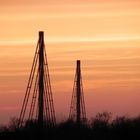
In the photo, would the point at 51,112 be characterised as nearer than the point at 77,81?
Yes

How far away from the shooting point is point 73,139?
8425cm

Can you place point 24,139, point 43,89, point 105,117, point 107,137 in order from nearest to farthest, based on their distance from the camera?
point 43,89
point 24,139
point 107,137
point 105,117

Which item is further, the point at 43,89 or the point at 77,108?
the point at 77,108

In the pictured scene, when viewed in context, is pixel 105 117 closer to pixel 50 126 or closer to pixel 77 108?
pixel 77 108

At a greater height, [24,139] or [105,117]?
[105,117]

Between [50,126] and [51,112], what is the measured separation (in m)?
7.47

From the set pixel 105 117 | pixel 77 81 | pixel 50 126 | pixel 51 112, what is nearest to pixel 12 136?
pixel 50 126

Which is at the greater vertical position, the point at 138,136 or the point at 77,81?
the point at 77,81

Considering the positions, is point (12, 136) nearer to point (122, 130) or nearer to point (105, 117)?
point (122, 130)

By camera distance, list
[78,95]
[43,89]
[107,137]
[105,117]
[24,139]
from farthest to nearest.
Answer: [105,117] → [78,95] → [107,137] → [24,139] → [43,89]

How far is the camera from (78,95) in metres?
97.2

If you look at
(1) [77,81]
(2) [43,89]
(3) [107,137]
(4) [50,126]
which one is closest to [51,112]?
(2) [43,89]

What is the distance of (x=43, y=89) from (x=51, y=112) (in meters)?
2.44

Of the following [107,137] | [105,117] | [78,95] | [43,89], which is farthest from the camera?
[105,117]
